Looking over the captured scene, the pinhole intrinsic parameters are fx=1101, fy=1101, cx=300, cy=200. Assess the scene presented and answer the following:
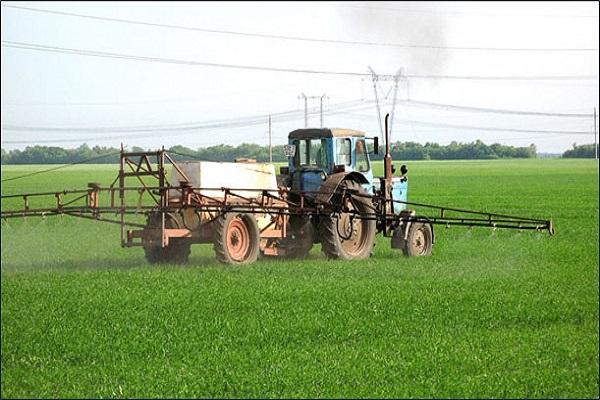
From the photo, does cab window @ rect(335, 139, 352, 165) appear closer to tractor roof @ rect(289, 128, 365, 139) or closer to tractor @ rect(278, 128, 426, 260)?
tractor @ rect(278, 128, 426, 260)

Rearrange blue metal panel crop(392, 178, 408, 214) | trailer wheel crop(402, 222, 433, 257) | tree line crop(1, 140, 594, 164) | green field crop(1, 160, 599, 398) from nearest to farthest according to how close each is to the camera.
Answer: green field crop(1, 160, 599, 398) → tree line crop(1, 140, 594, 164) → blue metal panel crop(392, 178, 408, 214) → trailer wheel crop(402, 222, 433, 257)

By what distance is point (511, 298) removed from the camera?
1282 cm

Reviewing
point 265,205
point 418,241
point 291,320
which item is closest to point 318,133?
point 265,205

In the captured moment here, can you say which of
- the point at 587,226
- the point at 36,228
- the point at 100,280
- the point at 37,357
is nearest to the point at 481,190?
the point at 587,226

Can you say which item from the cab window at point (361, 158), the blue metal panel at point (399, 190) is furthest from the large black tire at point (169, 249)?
the blue metal panel at point (399, 190)

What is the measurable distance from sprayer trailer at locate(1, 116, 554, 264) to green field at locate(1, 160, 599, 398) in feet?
1.27

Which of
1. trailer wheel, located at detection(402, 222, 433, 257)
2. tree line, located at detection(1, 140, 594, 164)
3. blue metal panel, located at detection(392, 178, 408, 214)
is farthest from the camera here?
trailer wheel, located at detection(402, 222, 433, 257)

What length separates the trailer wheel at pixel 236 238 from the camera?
1492 cm

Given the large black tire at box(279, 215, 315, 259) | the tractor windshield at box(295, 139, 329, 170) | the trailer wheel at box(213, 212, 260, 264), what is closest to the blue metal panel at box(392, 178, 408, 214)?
the large black tire at box(279, 215, 315, 259)

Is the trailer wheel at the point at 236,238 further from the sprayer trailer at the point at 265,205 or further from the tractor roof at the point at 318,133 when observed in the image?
the tractor roof at the point at 318,133

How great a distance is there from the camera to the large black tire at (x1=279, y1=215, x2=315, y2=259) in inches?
635

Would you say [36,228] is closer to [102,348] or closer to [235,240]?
[235,240]

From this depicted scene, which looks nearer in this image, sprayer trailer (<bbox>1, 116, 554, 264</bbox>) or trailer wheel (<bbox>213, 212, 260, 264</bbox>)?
sprayer trailer (<bbox>1, 116, 554, 264</bbox>)

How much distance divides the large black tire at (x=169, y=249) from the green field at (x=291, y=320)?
0.77 feet
